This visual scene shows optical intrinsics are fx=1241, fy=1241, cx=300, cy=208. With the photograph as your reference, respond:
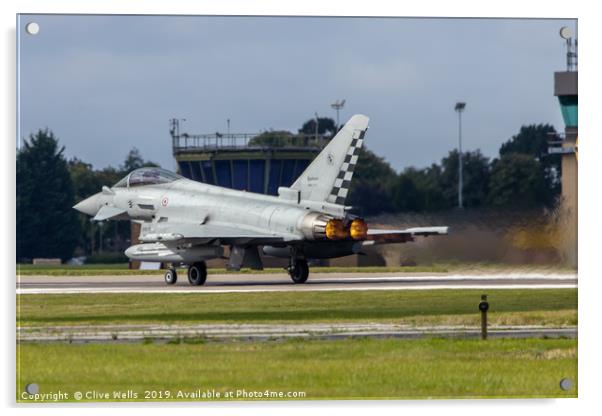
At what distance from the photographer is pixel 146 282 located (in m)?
36.7

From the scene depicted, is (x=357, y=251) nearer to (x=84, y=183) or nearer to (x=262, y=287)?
(x=262, y=287)

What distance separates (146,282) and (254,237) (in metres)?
3.78

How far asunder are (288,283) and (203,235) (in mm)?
2819

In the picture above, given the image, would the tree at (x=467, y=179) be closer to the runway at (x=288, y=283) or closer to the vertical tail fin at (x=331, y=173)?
the runway at (x=288, y=283)

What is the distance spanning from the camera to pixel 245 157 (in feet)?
107

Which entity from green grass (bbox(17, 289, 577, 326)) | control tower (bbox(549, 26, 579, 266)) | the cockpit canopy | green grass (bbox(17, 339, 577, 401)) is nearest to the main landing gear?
the cockpit canopy

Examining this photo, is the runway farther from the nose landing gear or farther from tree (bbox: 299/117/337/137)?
tree (bbox: 299/117/337/137)

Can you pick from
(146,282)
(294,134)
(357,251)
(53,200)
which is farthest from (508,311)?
(146,282)

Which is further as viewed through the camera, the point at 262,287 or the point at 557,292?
the point at 262,287

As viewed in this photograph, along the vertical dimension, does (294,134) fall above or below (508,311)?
above

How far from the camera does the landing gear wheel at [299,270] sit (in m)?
35.5

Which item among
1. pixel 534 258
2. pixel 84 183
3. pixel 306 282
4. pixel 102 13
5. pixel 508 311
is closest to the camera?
pixel 102 13

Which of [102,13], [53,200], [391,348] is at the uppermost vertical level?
[102,13]

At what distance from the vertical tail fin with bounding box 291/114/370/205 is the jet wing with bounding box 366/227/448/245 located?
1493mm
